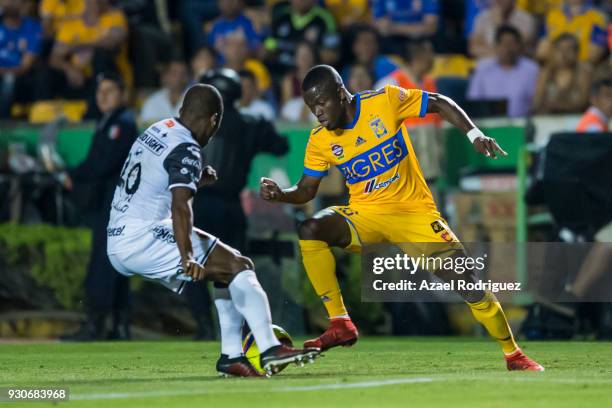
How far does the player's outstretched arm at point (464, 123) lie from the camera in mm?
9062

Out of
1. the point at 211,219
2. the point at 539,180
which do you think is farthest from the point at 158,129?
the point at 539,180

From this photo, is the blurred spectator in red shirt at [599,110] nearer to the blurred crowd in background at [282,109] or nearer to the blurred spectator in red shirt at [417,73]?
the blurred crowd in background at [282,109]

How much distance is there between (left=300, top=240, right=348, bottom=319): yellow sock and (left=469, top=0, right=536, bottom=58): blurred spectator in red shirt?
7372mm

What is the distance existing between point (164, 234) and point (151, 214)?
7.0 inches

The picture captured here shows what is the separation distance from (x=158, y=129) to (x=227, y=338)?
1.41 meters

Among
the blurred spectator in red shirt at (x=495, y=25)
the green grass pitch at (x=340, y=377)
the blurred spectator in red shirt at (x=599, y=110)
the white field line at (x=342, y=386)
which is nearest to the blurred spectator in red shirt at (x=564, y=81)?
the blurred spectator in red shirt at (x=599, y=110)

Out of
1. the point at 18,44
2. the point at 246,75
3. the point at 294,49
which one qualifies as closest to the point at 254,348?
the point at 246,75

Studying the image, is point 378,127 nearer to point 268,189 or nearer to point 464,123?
point 464,123

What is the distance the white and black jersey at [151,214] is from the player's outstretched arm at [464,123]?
1799mm

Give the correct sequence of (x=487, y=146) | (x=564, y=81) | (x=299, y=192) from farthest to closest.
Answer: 1. (x=564, y=81)
2. (x=299, y=192)
3. (x=487, y=146)

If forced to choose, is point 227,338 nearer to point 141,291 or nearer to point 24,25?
point 141,291

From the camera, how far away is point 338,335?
9719 millimetres

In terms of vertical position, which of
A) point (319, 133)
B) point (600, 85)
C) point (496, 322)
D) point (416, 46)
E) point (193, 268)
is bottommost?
point (496, 322)

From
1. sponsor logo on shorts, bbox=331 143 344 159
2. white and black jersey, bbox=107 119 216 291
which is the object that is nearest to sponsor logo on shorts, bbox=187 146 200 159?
white and black jersey, bbox=107 119 216 291
